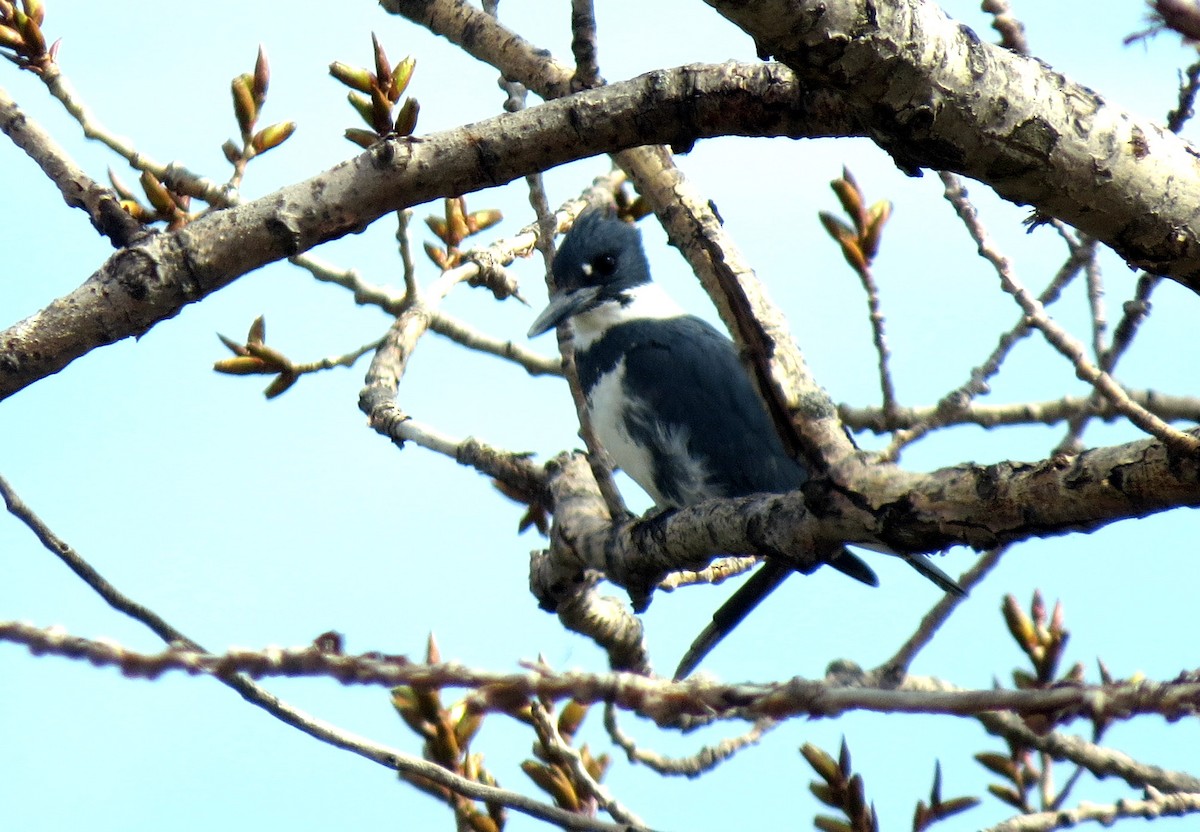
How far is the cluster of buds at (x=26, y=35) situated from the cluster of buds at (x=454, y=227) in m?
1.21

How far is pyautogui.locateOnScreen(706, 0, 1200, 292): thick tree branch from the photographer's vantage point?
1479 mm

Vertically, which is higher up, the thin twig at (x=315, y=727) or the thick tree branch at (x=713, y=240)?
the thick tree branch at (x=713, y=240)

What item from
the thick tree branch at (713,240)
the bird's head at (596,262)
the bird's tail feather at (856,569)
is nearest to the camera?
the thick tree branch at (713,240)

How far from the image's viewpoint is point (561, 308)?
420cm

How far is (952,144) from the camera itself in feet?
5.29

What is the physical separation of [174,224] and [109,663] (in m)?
2.69

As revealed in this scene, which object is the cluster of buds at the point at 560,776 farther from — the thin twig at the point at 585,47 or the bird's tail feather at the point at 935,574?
the thin twig at the point at 585,47

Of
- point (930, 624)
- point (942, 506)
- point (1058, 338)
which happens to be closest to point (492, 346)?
point (930, 624)

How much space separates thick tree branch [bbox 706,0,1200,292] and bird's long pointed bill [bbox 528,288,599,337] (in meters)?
2.47

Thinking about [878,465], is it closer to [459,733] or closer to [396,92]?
[459,733]

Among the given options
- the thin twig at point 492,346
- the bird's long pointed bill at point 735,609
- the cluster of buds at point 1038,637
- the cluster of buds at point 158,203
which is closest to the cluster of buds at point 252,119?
the cluster of buds at point 158,203

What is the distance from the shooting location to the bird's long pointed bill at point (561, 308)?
13.4ft

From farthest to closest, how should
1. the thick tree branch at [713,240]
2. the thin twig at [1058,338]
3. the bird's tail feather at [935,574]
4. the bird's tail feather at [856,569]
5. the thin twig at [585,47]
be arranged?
1. the bird's tail feather at [856,569]
2. the bird's tail feather at [935,574]
3. the thin twig at [585,47]
4. the thick tree branch at [713,240]
5. the thin twig at [1058,338]

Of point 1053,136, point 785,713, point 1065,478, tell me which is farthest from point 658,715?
point 1053,136
